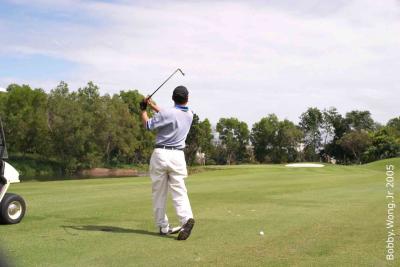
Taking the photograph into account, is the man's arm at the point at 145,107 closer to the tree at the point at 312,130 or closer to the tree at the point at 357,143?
the tree at the point at 357,143

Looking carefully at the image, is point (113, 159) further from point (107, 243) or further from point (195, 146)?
point (107, 243)

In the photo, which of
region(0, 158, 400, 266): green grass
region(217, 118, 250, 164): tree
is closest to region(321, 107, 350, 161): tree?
region(217, 118, 250, 164): tree

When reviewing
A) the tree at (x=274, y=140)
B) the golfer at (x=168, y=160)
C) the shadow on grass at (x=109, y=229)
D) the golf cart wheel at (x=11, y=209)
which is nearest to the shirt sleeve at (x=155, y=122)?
the golfer at (x=168, y=160)

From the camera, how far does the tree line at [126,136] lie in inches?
3113

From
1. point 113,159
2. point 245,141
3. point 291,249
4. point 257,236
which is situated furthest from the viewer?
point 245,141

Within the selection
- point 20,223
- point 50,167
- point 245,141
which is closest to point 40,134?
point 50,167

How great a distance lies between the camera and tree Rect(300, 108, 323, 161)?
4119 inches

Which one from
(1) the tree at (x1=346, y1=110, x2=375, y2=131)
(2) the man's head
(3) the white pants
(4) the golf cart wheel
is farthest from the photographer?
(1) the tree at (x1=346, y1=110, x2=375, y2=131)

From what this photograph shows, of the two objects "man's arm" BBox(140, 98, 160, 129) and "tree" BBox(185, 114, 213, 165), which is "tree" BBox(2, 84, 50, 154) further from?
"man's arm" BBox(140, 98, 160, 129)

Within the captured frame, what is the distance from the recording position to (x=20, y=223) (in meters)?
9.27

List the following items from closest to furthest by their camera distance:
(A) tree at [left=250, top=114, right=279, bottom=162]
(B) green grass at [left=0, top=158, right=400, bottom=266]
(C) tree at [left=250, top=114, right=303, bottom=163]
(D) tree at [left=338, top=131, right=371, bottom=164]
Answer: (B) green grass at [left=0, top=158, right=400, bottom=266] → (D) tree at [left=338, top=131, right=371, bottom=164] → (C) tree at [left=250, top=114, right=303, bottom=163] → (A) tree at [left=250, top=114, right=279, bottom=162]

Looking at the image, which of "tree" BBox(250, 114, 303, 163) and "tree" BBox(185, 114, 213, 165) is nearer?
"tree" BBox(185, 114, 213, 165)

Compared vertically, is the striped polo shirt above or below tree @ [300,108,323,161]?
below

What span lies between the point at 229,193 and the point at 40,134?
69.1 metres
